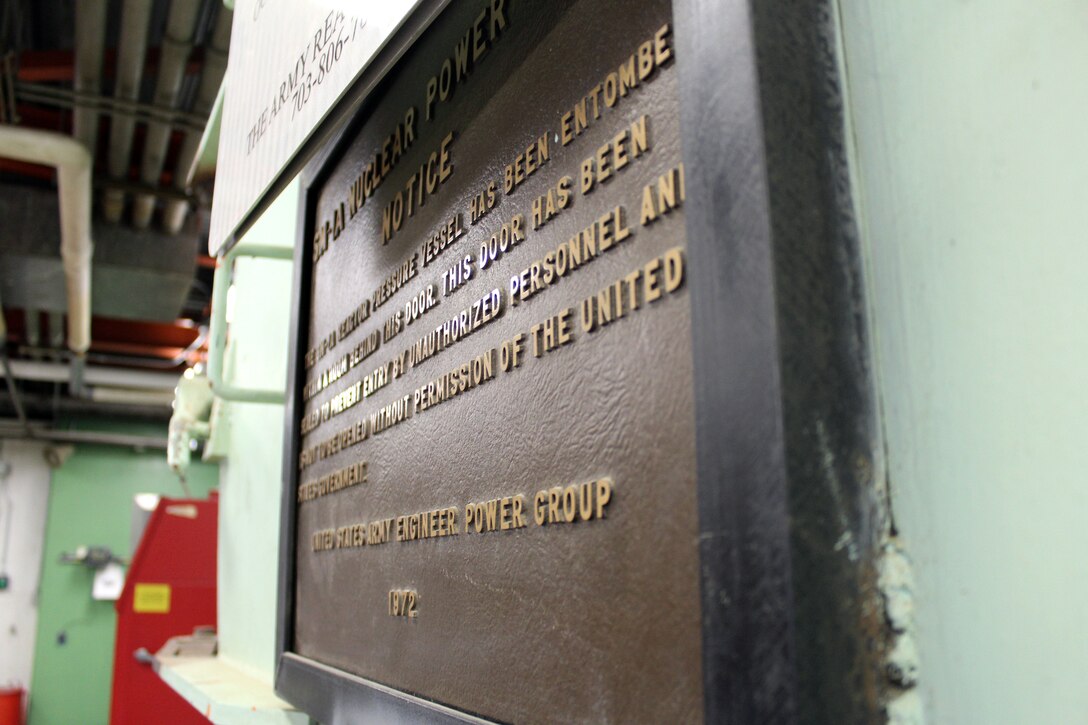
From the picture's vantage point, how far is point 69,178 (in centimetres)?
354

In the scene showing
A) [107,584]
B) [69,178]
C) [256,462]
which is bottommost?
[107,584]

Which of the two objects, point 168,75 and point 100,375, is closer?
point 168,75

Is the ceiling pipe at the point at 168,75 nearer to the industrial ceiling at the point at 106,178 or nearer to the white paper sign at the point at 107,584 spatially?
the industrial ceiling at the point at 106,178

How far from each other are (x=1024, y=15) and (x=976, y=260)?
15cm

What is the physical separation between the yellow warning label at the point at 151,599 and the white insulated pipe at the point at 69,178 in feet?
5.18

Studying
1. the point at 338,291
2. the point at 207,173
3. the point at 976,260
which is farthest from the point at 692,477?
the point at 207,173

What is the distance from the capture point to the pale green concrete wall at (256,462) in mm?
2062

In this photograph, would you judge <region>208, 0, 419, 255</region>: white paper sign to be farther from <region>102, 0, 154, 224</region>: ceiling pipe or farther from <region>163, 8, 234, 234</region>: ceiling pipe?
<region>102, 0, 154, 224</region>: ceiling pipe

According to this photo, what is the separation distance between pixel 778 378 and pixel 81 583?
313 inches

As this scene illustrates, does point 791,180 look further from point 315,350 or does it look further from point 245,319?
point 245,319

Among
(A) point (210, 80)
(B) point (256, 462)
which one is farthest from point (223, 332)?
(A) point (210, 80)

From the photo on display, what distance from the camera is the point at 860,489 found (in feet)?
1.61

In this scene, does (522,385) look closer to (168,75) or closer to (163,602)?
(168,75)

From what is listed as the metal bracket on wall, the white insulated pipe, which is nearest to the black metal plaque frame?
the metal bracket on wall
